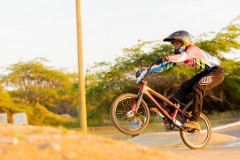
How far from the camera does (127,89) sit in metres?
30.6

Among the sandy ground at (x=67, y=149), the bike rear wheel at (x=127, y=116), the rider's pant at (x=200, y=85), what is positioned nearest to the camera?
the sandy ground at (x=67, y=149)

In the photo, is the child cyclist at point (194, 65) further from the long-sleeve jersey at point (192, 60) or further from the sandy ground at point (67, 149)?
the sandy ground at point (67, 149)

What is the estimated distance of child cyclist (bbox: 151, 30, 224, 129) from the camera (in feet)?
30.9

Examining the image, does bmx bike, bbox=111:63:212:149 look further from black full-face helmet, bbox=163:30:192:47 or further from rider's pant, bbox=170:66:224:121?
black full-face helmet, bbox=163:30:192:47

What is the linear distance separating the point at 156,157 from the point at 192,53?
18.3ft

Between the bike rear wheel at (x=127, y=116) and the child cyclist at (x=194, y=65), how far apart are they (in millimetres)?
670

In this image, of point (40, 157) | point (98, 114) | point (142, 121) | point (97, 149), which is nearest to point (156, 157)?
point (97, 149)

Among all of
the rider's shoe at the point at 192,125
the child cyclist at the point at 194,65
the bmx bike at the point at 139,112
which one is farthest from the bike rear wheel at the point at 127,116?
the rider's shoe at the point at 192,125

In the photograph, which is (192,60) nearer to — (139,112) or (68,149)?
(139,112)

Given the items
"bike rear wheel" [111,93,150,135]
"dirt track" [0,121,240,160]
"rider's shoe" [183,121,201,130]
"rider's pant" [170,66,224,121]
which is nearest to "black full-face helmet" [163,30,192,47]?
"rider's pant" [170,66,224,121]

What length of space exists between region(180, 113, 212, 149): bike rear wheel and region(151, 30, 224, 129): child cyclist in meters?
0.45

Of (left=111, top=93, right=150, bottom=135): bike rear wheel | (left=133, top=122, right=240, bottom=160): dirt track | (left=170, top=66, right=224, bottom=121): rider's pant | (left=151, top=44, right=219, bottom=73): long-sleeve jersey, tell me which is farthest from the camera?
(left=133, top=122, right=240, bottom=160): dirt track

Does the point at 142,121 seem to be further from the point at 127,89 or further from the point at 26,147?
the point at 127,89

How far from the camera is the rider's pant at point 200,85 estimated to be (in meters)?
9.55
